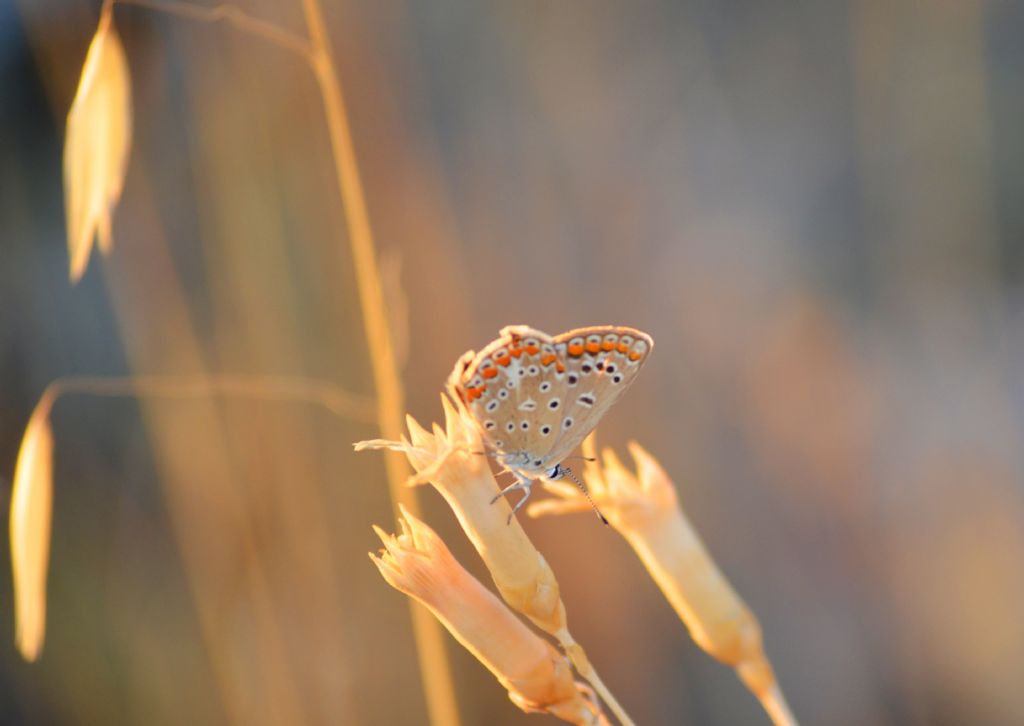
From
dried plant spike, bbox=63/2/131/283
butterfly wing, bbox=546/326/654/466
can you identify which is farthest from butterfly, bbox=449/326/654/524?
dried plant spike, bbox=63/2/131/283

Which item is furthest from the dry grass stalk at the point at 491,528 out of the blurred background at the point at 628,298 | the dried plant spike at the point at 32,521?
the blurred background at the point at 628,298

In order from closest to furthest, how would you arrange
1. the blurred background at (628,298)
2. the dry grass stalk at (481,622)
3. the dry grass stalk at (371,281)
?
the dry grass stalk at (481,622), the dry grass stalk at (371,281), the blurred background at (628,298)

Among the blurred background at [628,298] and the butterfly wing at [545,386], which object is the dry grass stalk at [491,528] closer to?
the butterfly wing at [545,386]

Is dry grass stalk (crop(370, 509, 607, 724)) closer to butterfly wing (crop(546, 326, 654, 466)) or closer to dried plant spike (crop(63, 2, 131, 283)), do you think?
butterfly wing (crop(546, 326, 654, 466))

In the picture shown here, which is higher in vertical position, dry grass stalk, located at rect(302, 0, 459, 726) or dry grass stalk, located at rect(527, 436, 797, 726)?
dry grass stalk, located at rect(302, 0, 459, 726)

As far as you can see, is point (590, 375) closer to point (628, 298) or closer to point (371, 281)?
point (371, 281)

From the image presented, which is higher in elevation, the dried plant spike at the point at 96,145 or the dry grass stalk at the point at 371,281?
the dried plant spike at the point at 96,145

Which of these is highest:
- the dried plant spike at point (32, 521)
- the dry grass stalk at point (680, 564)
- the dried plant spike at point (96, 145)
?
the dried plant spike at point (96, 145)

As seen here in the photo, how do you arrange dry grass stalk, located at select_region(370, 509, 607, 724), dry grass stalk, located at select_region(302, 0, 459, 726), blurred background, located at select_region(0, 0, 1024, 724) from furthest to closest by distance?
blurred background, located at select_region(0, 0, 1024, 724)
dry grass stalk, located at select_region(302, 0, 459, 726)
dry grass stalk, located at select_region(370, 509, 607, 724)
